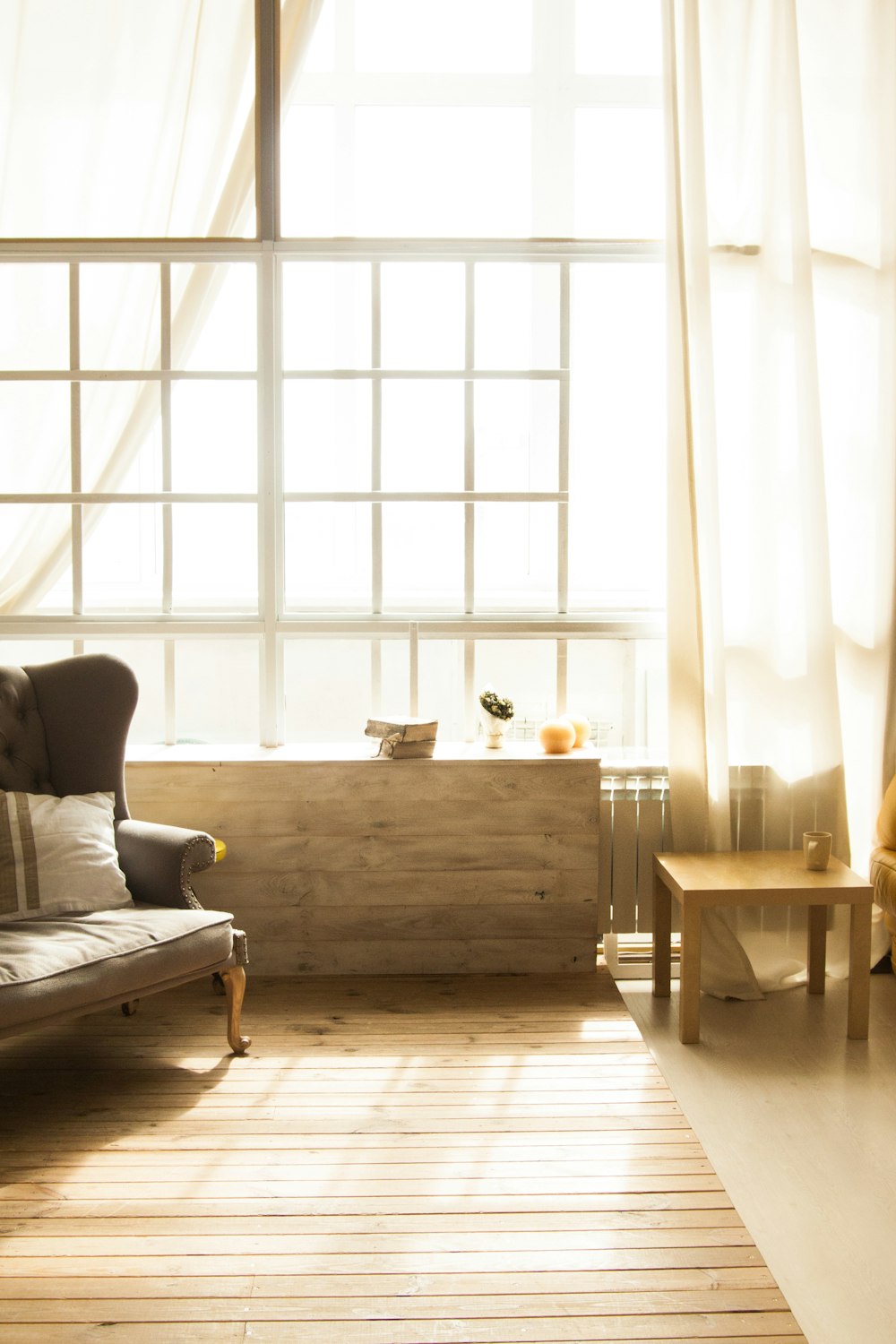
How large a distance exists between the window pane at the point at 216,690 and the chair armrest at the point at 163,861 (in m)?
0.70

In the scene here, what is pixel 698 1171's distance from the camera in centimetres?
224

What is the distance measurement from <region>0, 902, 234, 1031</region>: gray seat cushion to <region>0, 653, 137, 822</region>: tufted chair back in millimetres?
411

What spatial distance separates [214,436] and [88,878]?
146cm

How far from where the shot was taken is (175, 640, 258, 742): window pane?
3.57 metres

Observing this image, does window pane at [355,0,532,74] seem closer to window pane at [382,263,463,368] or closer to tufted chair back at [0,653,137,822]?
window pane at [382,263,463,368]

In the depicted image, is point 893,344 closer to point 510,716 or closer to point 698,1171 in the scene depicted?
point 510,716

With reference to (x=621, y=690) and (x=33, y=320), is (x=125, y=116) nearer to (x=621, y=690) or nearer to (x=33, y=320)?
(x=33, y=320)

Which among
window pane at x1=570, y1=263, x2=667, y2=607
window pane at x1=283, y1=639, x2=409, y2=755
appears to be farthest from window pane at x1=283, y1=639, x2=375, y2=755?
window pane at x1=570, y1=263, x2=667, y2=607

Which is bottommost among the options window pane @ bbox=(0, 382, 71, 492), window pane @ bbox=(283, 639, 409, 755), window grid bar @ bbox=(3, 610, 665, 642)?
window pane @ bbox=(283, 639, 409, 755)

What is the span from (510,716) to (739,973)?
1.02m

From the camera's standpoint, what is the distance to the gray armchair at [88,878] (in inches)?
95.1

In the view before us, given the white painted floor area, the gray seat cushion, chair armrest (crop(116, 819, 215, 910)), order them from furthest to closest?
chair armrest (crop(116, 819, 215, 910))
the gray seat cushion
the white painted floor area

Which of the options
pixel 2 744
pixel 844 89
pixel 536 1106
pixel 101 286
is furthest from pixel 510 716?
pixel 844 89

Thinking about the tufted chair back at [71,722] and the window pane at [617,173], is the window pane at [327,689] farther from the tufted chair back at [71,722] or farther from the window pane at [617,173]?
the window pane at [617,173]
